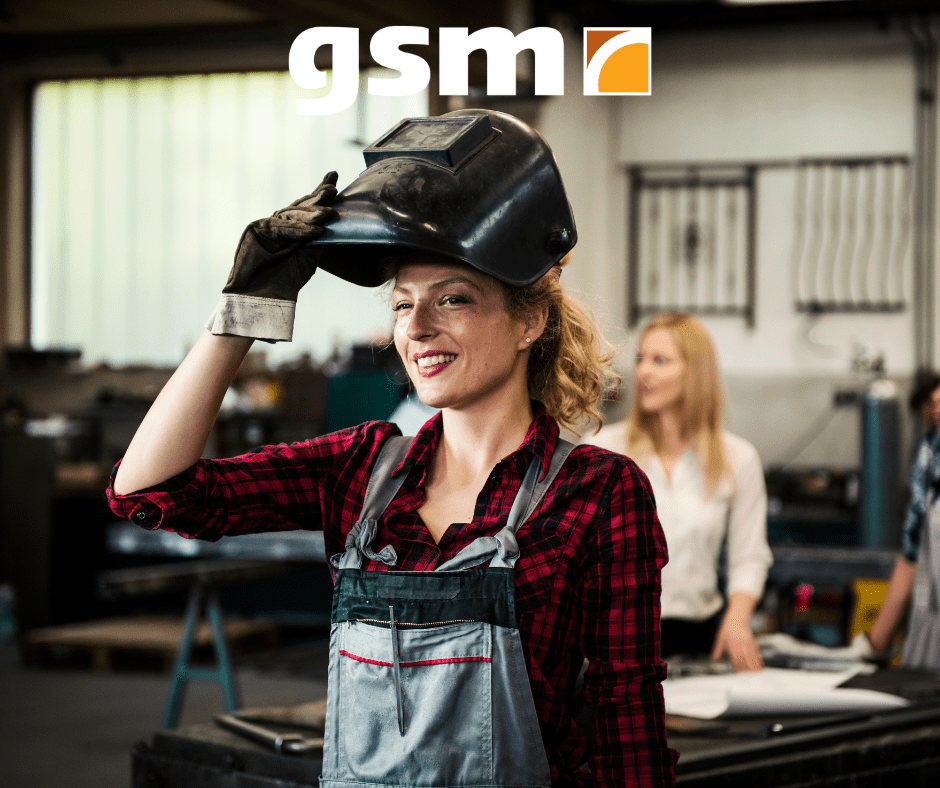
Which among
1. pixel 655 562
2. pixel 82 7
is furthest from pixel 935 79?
pixel 655 562

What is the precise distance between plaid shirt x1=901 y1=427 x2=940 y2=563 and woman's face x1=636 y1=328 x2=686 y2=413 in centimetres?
68

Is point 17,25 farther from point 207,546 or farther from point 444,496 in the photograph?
point 444,496

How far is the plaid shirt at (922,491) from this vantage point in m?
2.94

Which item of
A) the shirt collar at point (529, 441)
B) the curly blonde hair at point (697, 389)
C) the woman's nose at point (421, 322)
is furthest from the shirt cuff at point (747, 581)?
the woman's nose at point (421, 322)

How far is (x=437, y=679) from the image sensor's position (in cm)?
126

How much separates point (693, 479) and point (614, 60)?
156 centimetres

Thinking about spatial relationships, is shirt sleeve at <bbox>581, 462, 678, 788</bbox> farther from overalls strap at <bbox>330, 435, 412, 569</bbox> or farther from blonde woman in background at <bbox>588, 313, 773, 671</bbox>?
blonde woman in background at <bbox>588, 313, 773, 671</bbox>

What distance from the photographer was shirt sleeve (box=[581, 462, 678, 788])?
1.25 m

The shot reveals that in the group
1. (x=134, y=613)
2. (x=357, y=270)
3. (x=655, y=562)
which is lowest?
(x=134, y=613)

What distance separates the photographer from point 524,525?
1.31 m

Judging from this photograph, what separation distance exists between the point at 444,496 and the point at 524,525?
0.15 meters

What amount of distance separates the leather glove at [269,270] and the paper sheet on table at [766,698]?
44.5 inches

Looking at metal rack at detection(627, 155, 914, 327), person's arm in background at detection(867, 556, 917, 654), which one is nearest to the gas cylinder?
metal rack at detection(627, 155, 914, 327)

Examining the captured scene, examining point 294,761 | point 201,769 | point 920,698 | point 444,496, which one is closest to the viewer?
point 444,496
